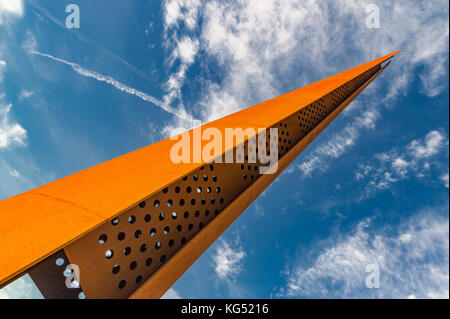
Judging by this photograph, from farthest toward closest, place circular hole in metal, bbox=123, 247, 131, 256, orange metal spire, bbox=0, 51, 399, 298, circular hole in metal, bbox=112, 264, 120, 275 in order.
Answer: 1. circular hole in metal, bbox=123, 247, 131, 256
2. circular hole in metal, bbox=112, 264, 120, 275
3. orange metal spire, bbox=0, 51, 399, 298

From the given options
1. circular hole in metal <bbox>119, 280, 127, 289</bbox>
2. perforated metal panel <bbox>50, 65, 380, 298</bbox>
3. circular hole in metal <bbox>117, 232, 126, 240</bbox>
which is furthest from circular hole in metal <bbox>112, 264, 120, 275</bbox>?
circular hole in metal <bbox>117, 232, 126, 240</bbox>

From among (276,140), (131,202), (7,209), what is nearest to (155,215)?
(131,202)

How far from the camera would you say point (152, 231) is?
2367 mm

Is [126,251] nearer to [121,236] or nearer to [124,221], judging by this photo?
[121,236]

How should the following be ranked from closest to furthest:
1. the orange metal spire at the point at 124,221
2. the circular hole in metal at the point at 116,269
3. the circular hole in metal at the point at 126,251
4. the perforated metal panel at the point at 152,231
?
the orange metal spire at the point at 124,221, the perforated metal panel at the point at 152,231, the circular hole in metal at the point at 116,269, the circular hole in metal at the point at 126,251

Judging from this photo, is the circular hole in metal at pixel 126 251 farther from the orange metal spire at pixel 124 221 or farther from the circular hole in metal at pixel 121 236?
the circular hole in metal at pixel 121 236

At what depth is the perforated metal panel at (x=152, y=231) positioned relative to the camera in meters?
1.85

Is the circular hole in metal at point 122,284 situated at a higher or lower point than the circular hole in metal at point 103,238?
Result: lower

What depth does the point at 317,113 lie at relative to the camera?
7250 mm

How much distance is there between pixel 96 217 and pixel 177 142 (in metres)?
1.86

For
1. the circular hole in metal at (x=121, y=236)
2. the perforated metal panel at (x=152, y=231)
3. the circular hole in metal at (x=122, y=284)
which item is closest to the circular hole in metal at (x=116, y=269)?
the perforated metal panel at (x=152, y=231)

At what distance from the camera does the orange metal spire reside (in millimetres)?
1656

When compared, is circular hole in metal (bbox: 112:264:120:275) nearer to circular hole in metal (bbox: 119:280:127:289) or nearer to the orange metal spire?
the orange metal spire

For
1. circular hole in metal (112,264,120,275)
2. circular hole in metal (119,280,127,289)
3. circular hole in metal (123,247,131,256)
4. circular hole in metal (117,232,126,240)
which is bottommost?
circular hole in metal (119,280,127,289)
